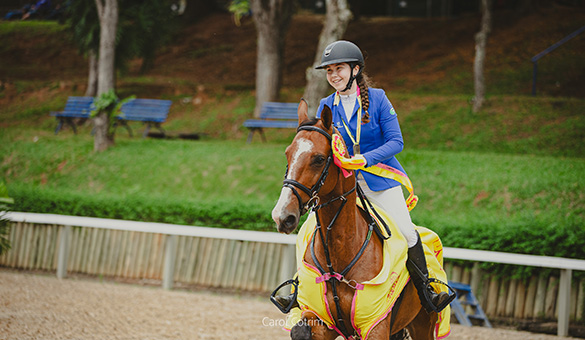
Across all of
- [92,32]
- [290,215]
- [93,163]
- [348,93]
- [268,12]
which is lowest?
[93,163]

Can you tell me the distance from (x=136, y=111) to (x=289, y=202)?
15.3 m

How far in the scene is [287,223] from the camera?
3115mm

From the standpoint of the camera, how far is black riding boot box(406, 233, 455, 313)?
13.8 ft

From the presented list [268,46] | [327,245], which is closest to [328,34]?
[268,46]

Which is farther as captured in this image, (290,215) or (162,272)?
(162,272)

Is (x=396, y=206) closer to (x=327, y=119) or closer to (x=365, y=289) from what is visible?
(x=365, y=289)

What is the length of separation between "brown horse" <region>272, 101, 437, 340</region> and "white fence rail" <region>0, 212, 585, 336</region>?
471 cm

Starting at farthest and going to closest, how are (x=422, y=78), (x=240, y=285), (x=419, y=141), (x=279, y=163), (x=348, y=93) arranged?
(x=422, y=78) < (x=419, y=141) < (x=279, y=163) < (x=240, y=285) < (x=348, y=93)

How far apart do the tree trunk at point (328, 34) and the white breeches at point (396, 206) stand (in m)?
9.05

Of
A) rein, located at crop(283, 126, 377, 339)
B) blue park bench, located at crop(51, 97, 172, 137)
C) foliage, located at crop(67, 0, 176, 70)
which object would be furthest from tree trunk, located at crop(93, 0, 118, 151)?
rein, located at crop(283, 126, 377, 339)

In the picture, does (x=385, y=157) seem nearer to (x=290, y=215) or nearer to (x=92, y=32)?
(x=290, y=215)

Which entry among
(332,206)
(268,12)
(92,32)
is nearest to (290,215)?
(332,206)

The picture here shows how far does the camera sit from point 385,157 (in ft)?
12.5

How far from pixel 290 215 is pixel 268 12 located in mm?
15095
